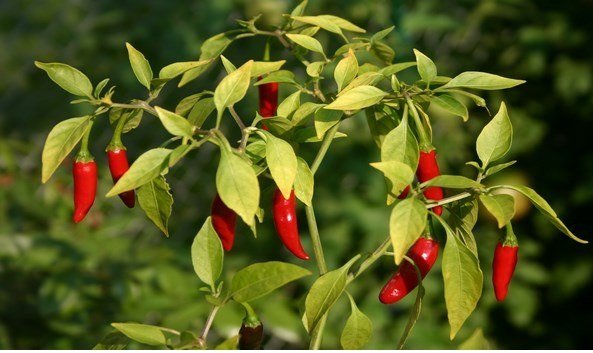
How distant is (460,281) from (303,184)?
0.17 meters

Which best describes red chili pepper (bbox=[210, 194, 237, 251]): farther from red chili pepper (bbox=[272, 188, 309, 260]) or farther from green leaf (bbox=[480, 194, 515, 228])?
green leaf (bbox=[480, 194, 515, 228])

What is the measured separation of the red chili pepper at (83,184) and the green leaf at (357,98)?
28 cm

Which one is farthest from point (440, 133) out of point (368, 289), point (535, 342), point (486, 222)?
point (535, 342)

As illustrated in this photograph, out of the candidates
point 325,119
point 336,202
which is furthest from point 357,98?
point 336,202

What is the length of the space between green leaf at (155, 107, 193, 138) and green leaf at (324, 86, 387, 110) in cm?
13

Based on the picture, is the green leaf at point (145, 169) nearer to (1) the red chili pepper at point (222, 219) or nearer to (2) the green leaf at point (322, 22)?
(1) the red chili pepper at point (222, 219)

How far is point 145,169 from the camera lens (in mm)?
833

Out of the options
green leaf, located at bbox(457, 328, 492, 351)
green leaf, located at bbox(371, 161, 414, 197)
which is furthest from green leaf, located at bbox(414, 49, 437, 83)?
green leaf, located at bbox(457, 328, 492, 351)

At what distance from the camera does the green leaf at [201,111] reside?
38.7 inches

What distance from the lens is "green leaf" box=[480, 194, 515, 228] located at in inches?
33.9

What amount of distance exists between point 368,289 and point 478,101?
1.55 m

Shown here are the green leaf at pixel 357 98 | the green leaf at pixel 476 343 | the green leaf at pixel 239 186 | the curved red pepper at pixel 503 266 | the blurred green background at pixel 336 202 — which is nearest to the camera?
the green leaf at pixel 239 186

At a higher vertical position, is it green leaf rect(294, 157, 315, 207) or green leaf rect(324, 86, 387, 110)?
green leaf rect(324, 86, 387, 110)

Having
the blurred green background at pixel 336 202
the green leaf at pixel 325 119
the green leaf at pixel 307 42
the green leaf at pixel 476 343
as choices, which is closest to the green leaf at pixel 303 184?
the green leaf at pixel 325 119
